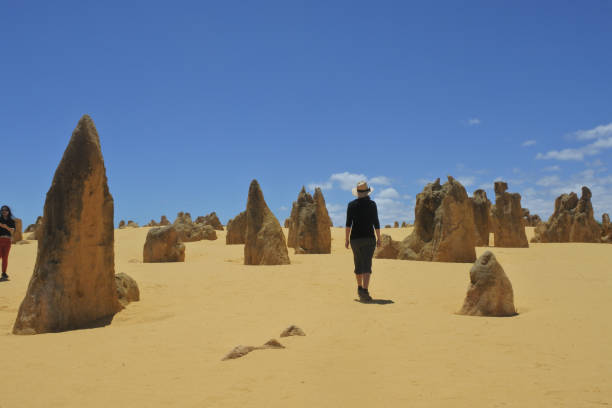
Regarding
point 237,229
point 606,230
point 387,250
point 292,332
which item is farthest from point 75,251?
point 606,230

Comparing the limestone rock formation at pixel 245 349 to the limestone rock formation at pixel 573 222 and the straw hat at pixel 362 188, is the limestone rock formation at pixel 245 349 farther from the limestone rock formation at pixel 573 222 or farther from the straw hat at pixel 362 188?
the limestone rock formation at pixel 573 222

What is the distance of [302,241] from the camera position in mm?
16891

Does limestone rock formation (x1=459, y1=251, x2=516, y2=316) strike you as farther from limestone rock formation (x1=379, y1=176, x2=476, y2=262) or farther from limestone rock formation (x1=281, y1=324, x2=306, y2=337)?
limestone rock formation (x1=379, y1=176, x2=476, y2=262)

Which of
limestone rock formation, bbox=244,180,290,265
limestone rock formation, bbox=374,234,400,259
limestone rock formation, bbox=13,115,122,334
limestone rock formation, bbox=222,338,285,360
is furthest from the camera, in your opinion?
limestone rock formation, bbox=374,234,400,259

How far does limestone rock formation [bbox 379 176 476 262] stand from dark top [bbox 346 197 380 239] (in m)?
5.61

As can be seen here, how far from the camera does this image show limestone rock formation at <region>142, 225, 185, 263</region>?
13703mm

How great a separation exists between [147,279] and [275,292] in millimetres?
3135

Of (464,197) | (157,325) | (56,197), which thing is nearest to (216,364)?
(157,325)

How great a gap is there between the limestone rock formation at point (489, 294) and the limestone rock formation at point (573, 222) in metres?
20.7

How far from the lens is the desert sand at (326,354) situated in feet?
9.68

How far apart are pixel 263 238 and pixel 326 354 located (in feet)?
28.4

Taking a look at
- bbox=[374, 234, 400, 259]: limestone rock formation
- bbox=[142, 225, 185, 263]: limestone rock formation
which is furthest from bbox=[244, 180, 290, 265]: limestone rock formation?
bbox=[374, 234, 400, 259]: limestone rock formation

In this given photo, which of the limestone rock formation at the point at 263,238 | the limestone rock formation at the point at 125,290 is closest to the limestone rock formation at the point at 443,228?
the limestone rock formation at the point at 263,238

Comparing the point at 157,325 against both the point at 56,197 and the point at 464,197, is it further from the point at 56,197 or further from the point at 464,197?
the point at 464,197
